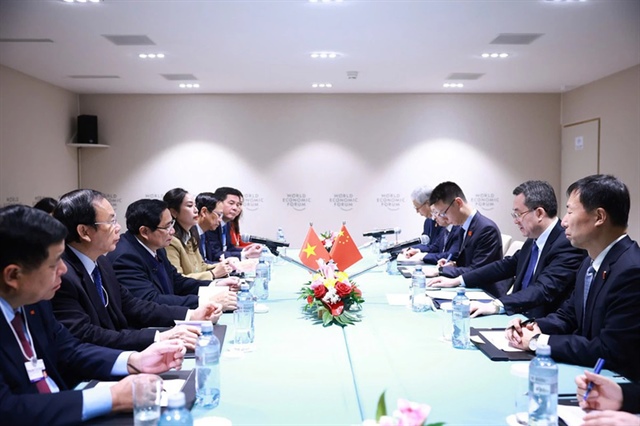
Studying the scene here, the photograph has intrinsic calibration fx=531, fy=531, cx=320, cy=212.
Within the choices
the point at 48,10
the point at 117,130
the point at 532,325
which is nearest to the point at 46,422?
the point at 532,325

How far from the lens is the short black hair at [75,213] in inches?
87.4

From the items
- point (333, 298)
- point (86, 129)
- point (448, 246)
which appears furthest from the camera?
point (86, 129)

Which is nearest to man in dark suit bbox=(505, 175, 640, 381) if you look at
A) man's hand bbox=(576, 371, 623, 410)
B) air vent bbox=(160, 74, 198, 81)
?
man's hand bbox=(576, 371, 623, 410)

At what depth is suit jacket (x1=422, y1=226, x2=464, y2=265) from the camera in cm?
457

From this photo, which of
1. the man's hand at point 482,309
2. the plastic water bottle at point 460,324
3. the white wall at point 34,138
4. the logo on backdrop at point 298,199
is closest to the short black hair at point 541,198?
the man's hand at point 482,309

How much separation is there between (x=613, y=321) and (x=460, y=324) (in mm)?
568

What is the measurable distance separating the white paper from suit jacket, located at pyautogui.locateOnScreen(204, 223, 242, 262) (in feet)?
10.4

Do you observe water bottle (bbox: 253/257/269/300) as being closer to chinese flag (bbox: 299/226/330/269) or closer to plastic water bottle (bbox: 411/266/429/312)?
chinese flag (bbox: 299/226/330/269)

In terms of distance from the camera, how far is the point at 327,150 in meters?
7.65

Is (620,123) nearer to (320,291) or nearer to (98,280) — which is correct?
(320,291)

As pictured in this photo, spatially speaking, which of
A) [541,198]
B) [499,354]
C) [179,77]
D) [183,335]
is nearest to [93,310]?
[183,335]

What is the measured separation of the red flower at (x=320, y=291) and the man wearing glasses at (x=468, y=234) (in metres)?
1.60

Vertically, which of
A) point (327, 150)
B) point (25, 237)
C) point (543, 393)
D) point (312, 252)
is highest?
point (327, 150)

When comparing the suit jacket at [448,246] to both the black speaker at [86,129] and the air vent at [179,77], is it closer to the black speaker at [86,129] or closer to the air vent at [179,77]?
the air vent at [179,77]
